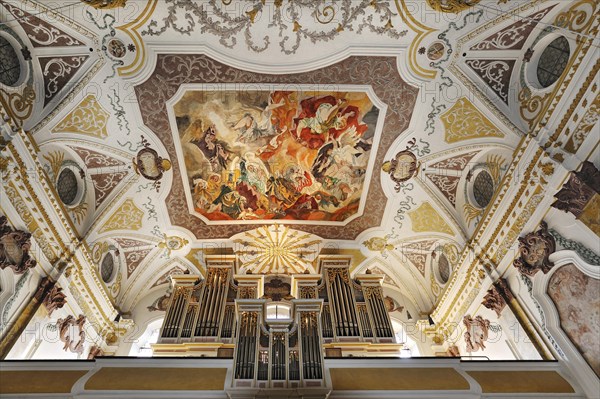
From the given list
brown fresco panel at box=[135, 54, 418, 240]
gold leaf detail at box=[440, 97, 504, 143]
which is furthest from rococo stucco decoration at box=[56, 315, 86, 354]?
gold leaf detail at box=[440, 97, 504, 143]

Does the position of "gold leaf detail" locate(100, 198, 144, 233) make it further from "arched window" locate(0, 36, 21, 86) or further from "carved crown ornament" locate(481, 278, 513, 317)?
"carved crown ornament" locate(481, 278, 513, 317)

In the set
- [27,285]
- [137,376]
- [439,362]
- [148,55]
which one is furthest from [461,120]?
[27,285]

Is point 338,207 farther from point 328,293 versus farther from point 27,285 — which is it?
point 27,285

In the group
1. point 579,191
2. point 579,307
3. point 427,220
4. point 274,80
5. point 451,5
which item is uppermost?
point 274,80

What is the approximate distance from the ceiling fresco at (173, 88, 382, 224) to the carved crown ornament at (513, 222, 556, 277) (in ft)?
14.1

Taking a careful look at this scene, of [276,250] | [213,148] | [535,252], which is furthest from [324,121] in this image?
[535,252]

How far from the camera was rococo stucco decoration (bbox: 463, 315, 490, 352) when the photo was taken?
10.4 m

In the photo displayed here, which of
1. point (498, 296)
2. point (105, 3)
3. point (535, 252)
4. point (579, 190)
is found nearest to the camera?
point (579, 190)

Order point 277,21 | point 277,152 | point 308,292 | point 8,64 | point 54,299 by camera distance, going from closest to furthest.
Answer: point 8,64 < point 277,21 < point 54,299 < point 277,152 < point 308,292

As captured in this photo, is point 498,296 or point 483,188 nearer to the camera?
point 498,296

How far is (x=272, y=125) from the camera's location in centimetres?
1072

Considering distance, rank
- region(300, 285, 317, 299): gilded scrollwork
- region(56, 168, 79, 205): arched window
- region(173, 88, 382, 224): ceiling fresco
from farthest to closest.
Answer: region(300, 285, 317, 299): gilded scrollwork, region(173, 88, 382, 224): ceiling fresco, region(56, 168, 79, 205): arched window

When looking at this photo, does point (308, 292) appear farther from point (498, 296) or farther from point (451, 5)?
point (451, 5)

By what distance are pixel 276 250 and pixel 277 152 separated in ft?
11.9
